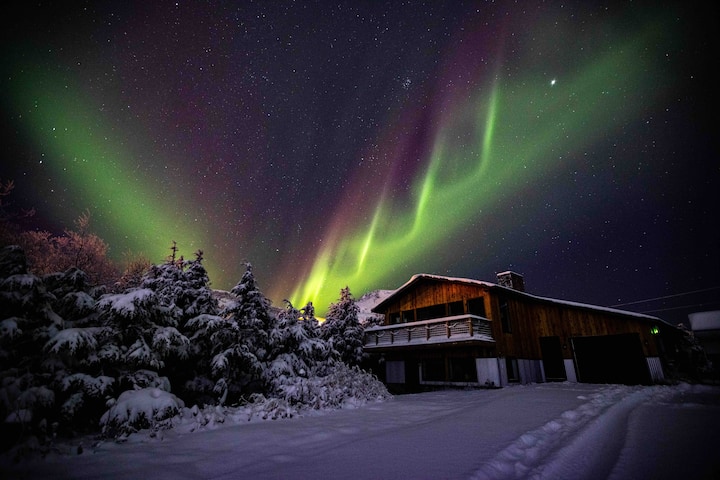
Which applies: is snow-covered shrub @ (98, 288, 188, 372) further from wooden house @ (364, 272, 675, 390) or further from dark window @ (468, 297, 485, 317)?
dark window @ (468, 297, 485, 317)

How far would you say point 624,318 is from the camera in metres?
20.8

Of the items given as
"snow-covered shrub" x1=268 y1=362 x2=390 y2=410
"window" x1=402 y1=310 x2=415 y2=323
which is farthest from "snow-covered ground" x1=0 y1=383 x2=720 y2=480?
"window" x1=402 y1=310 x2=415 y2=323

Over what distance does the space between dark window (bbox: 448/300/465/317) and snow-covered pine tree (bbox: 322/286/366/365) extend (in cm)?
876

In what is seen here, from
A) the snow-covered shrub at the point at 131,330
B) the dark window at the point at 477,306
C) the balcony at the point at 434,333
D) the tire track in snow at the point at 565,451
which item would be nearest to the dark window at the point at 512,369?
the balcony at the point at 434,333

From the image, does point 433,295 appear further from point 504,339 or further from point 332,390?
point 332,390

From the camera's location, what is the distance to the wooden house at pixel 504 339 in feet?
66.5

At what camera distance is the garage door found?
2373 cm

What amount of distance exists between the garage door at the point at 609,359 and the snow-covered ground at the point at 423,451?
1929 cm

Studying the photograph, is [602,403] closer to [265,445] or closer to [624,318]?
[265,445]

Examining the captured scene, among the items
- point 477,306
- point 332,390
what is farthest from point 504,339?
point 332,390

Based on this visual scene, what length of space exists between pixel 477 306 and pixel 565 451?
18.7 m

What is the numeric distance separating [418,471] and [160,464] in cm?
393

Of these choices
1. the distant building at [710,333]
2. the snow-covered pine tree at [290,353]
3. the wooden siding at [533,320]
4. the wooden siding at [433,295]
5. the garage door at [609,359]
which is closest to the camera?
the snow-covered pine tree at [290,353]

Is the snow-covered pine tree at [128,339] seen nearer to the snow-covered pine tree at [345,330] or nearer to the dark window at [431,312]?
the snow-covered pine tree at [345,330]
